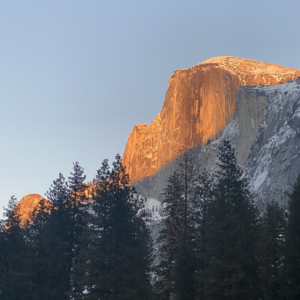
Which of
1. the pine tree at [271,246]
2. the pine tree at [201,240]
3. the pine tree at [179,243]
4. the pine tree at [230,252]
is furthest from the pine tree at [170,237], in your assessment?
the pine tree at [271,246]

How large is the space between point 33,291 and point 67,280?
2.82 metres

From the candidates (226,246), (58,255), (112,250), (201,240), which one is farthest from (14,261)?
(226,246)

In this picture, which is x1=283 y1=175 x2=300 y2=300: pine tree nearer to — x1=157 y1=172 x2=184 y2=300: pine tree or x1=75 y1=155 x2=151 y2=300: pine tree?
x1=75 y1=155 x2=151 y2=300: pine tree

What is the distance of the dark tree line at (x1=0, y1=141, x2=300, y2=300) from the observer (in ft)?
111

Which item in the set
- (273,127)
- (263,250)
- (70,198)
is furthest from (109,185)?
(273,127)

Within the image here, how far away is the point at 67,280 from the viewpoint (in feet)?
136

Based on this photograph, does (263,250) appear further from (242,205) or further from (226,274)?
(226,274)

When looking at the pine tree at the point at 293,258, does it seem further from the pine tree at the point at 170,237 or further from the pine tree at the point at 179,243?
the pine tree at the point at 170,237

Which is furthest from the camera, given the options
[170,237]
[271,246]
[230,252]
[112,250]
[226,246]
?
[170,237]

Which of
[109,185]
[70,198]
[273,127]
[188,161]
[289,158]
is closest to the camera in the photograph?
[109,185]

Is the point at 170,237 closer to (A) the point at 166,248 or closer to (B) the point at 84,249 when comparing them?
(A) the point at 166,248

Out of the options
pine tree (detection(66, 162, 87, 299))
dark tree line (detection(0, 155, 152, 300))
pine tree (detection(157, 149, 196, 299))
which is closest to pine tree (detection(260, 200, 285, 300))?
pine tree (detection(157, 149, 196, 299))

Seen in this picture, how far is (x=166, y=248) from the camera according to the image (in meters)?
44.5

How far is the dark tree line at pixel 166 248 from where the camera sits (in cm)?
3371
